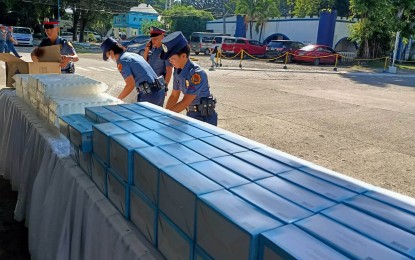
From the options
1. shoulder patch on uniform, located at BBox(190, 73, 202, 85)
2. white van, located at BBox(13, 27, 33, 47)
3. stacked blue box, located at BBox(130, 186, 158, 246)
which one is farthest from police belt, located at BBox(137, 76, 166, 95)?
white van, located at BBox(13, 27, 33, 47)

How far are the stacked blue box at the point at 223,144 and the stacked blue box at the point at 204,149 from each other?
0.12 ft

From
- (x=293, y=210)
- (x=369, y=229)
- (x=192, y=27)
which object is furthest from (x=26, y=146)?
(x=192, y=27)

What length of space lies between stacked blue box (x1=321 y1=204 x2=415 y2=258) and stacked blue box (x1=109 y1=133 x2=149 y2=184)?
2.72 ft

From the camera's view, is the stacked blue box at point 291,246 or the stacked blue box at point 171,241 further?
the stacked blue box at point 171,241

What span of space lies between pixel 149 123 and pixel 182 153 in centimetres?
55

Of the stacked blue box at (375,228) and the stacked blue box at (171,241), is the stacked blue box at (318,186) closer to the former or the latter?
the stacked blue box at (375,228)

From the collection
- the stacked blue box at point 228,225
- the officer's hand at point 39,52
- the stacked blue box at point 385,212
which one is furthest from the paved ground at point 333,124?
the stacked blue box at point 385,212

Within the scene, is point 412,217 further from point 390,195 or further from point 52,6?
point 52,6

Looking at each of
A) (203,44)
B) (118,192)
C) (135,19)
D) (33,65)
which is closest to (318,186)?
(118,192)

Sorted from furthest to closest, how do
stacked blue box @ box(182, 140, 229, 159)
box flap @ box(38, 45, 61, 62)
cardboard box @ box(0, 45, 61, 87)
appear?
box flap @ box(38, 45, 61, 62), cardboard box @ box(0, 45, 61, 87), stacked blue box @ box(182, 140, 229, 159)

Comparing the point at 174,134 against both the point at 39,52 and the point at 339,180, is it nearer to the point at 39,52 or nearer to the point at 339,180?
the point at 339,180

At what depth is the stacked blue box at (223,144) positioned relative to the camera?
1678 mm

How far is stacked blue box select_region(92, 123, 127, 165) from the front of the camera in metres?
1.74

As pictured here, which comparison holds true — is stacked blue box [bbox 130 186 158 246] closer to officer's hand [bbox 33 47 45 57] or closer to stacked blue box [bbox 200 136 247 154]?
stacked blue box [bbox 200 136 247 154]
